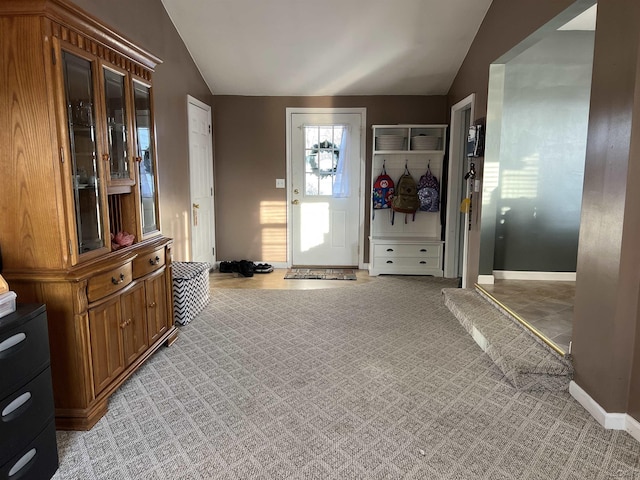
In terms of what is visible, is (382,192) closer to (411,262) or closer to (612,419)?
(411,262)

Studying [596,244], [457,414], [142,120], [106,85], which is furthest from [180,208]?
[596,244]

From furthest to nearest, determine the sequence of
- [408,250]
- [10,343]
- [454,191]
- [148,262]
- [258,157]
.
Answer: [258,157] → [408,250] → [454,191] → [148,262] → [10,343]

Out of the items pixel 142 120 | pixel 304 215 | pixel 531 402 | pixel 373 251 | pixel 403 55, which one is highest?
pixel 403 55

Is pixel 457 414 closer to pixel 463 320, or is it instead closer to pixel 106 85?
pixel 463 320

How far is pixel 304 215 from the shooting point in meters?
5.79

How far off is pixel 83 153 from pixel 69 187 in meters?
0.26

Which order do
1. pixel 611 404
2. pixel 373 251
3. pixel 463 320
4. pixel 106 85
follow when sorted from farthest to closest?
pixel 373 251 → pixel 463 320 → pixel 106 85 → pixel 611 404

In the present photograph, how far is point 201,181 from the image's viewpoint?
515 centimetres

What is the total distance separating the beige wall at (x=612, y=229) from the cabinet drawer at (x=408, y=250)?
2815 millimetres

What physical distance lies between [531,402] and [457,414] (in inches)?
18.6

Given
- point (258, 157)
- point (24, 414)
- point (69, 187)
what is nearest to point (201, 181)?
point (258, 157)

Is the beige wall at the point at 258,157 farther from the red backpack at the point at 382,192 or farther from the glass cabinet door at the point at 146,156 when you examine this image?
the glass cabinet door at the point at 146,156

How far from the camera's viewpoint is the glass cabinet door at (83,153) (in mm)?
2125

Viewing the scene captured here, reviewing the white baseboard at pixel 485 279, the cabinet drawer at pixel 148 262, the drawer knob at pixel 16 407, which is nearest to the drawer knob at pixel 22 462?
the drawer knob at pixel 16 407
